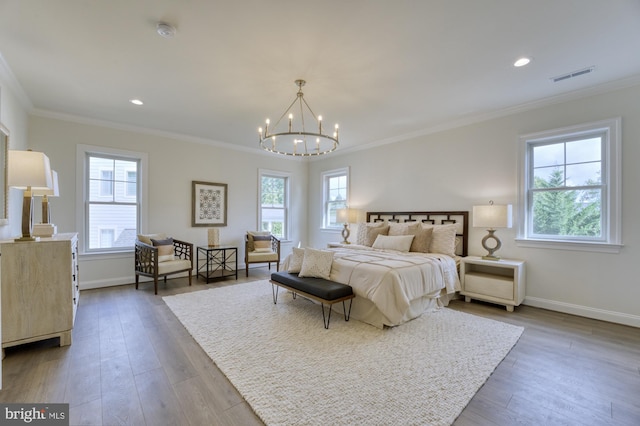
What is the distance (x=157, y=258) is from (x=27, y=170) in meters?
2.15

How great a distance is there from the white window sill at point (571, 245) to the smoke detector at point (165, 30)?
474 cm

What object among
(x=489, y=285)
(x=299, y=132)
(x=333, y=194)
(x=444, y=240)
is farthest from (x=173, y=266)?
(x=489, y=285)

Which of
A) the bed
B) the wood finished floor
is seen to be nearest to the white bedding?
the bed

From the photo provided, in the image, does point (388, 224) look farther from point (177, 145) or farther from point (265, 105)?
point (177, 145)

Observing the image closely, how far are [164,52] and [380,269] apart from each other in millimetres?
3080

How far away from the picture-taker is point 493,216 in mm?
3809

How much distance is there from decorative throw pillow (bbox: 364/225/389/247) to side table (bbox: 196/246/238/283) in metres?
2.50

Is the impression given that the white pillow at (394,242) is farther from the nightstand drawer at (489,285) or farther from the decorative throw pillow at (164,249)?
the decorative throw pillow at (164,249)

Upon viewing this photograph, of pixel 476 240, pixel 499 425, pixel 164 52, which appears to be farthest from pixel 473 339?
pixel 164 52

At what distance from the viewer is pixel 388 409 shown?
177cm

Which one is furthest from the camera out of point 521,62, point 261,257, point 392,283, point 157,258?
point 261,257

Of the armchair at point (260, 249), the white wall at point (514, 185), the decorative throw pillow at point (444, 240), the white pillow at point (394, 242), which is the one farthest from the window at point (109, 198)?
the decorative throw pillow at point (444, 240)

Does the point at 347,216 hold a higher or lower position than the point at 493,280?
higher

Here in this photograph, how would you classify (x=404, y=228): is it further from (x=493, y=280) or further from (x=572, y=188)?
(x=572, y=188)
